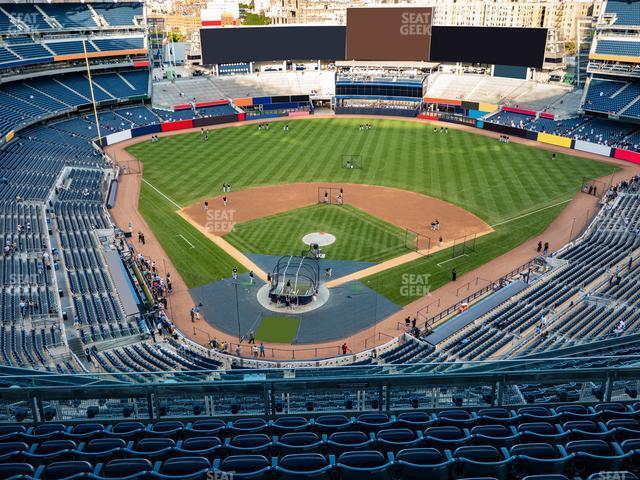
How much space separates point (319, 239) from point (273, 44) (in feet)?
181

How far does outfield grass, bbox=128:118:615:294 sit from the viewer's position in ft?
139

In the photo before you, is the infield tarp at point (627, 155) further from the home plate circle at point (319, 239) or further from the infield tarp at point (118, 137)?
the infield tarp at point (118, 137)

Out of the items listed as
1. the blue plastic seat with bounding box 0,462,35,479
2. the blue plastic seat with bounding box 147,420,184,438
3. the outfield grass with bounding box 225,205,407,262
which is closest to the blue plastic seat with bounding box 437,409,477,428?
the blue plastic seat with bounding box 147,420,184,438

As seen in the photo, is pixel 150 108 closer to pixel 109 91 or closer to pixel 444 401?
pixel 109 91

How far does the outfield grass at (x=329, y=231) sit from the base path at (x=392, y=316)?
9.22 feet

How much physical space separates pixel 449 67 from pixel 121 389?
290 ft

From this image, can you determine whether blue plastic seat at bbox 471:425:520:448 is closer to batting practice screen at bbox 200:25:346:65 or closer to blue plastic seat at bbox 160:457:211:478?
blue plastic seat at bbox 160:457:211:478

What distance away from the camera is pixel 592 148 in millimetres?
63094

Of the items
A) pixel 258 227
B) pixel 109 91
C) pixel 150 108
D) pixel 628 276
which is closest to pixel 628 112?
pixel 628 276

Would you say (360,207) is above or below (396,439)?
below

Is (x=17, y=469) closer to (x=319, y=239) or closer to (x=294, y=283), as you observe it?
(x=294, y=283)

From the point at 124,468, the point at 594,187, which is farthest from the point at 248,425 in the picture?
the point at 594,187

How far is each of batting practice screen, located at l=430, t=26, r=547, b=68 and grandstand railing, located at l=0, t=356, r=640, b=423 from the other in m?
74.9

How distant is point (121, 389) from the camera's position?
11469 mm
